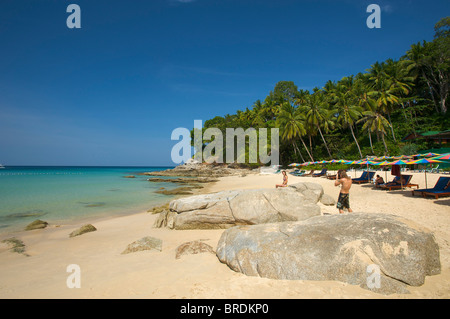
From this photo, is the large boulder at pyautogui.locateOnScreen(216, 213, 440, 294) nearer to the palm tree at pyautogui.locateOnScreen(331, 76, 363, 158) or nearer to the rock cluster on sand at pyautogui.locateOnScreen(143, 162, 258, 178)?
the palm tree at pyautogui.locateOnScreen(331, 76, 363, 158)

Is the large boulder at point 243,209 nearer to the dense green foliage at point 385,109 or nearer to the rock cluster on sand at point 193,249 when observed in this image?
the rock cluster on sand at point 193,249

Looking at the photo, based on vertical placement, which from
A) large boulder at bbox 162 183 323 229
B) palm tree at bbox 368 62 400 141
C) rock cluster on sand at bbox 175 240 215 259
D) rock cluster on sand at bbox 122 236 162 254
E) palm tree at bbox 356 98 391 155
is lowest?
rock cluster on sand at bbox 122 236 162 254

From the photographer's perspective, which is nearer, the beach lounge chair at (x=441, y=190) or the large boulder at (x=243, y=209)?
the large boulder at (x=243, y=209)

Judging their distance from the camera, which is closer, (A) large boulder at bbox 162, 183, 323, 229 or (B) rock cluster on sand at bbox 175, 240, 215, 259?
(B) rock cluster on sand at bbox 175, 240, 215, 259

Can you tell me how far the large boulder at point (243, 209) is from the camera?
766 cm

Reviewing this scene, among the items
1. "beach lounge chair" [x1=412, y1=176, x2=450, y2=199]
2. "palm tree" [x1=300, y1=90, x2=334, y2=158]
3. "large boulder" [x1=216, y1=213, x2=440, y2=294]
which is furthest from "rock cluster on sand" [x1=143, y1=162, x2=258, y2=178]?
"large boulder" [x1=216, y1=213, x2=440, y2=294]

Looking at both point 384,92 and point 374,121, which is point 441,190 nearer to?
point 374,121

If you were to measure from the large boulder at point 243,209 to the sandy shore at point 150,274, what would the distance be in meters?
0.46

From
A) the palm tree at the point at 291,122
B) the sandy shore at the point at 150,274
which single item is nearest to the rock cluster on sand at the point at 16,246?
the sandy shore at the point at 150,274

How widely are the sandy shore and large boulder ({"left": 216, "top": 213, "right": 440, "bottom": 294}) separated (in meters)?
0.15

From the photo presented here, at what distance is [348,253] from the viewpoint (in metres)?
3.94

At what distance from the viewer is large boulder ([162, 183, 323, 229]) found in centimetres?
766
